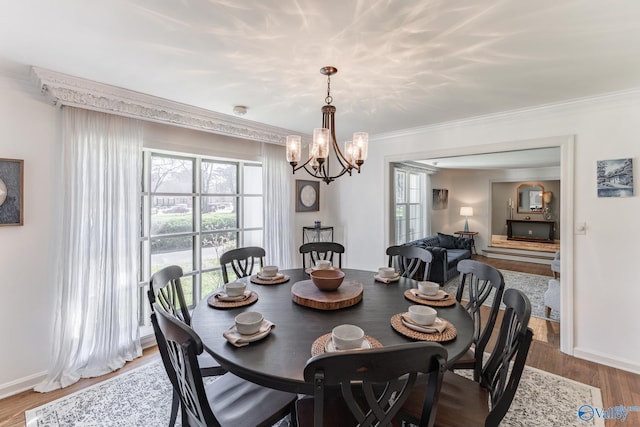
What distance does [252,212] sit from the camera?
13.0 ft

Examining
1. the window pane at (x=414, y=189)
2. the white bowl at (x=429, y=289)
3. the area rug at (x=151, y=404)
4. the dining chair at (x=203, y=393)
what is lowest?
the area rug at (x=151, y=404)

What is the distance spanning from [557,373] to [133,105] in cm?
452

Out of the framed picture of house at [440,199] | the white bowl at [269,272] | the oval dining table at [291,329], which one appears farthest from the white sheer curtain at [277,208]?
the framed picture of house at [440,199]

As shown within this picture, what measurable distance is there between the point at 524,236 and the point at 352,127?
7515 millimetres

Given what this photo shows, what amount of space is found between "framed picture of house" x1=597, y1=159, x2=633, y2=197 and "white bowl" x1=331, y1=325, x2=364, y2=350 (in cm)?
290

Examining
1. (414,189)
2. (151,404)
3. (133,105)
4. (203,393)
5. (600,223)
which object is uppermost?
(133,105)

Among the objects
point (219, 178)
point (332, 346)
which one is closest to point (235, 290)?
point (332, 346)

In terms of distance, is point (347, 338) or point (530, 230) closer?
point (347, 338)

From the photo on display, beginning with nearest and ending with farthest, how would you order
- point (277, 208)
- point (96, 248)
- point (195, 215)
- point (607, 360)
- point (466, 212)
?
point (96, 248), point (607, 360), point (195, 215), point (277, 208), point (466, 212)

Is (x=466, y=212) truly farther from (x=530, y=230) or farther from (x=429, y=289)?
(x=429, y=289)

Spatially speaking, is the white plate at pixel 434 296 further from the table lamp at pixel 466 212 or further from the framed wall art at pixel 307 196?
the table lamp at pixel 466 212

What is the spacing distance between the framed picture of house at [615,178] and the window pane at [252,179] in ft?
12.3

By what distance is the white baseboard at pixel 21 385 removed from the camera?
84.0 inches

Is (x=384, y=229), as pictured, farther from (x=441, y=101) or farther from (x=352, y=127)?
(x=441, y=101)
